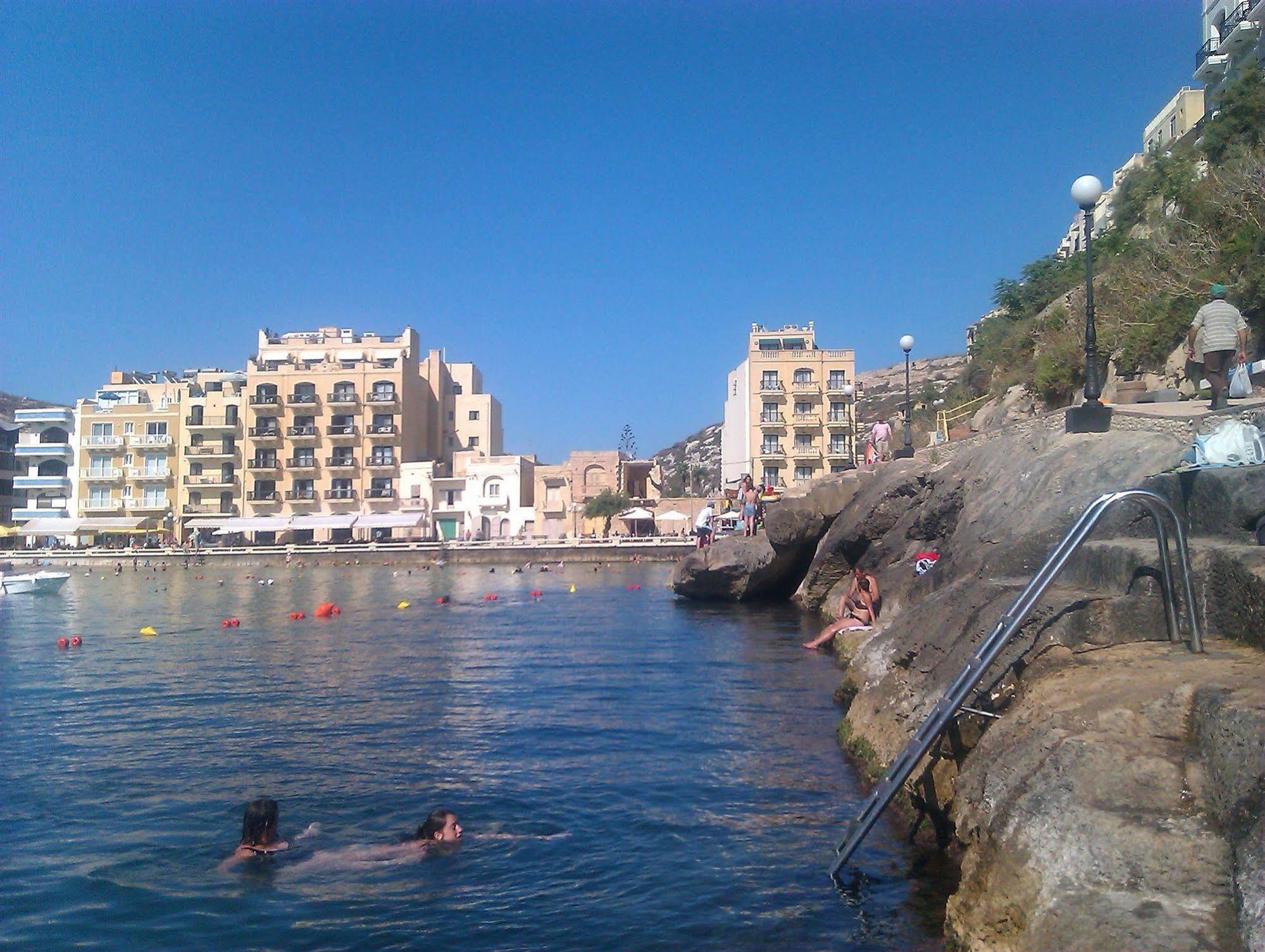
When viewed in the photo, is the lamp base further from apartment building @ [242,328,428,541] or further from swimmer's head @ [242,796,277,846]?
apartment building @ [242,328,428,541]

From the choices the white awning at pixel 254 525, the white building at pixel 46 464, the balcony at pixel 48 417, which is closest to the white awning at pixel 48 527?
the white building at pixel 46 464

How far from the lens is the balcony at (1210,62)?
1492 inches

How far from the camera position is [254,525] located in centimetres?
6544

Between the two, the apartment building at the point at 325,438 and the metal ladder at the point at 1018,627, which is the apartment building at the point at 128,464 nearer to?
the apartment building at the point at 325,438

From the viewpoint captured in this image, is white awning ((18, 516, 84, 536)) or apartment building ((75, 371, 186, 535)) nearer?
white awning ((18, 516, 84, 536))

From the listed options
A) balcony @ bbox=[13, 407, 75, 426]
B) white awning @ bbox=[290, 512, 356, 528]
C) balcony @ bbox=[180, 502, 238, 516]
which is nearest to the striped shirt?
white awning @ bbox=[290, 512, 356, 528]

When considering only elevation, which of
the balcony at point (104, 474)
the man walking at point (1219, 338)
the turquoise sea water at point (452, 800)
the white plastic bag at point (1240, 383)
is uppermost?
the balcony at point (104, 474)

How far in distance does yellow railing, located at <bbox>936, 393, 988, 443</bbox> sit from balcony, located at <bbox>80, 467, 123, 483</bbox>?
2362 inches

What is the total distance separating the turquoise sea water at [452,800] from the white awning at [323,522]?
46543mm

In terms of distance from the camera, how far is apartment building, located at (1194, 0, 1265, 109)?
3534cm

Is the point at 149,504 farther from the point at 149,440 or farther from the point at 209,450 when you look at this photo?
the point at 209,450

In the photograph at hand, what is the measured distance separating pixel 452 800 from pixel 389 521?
58454mm

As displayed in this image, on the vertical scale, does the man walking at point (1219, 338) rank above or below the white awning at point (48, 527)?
above

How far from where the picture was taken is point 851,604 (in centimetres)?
1747
